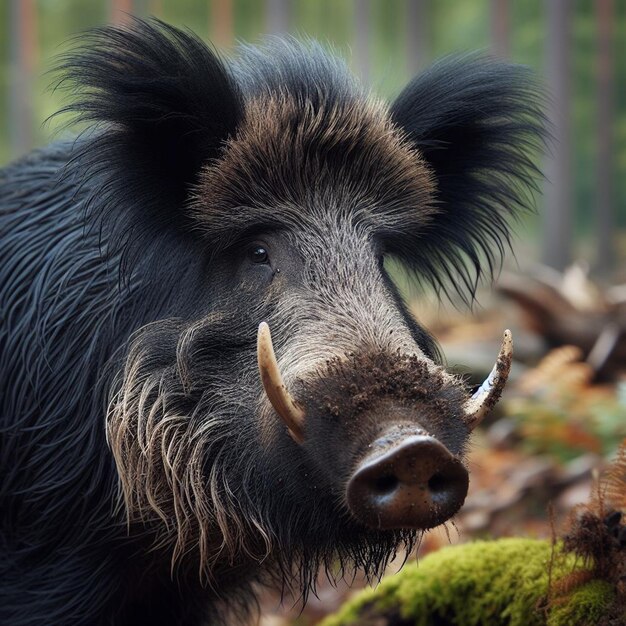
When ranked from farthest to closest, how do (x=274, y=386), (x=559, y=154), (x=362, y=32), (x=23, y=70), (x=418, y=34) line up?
(x=23, y=70), (x=362, y=32), (x=418, y=34), (x=559, y=154), (x=274, y=386)

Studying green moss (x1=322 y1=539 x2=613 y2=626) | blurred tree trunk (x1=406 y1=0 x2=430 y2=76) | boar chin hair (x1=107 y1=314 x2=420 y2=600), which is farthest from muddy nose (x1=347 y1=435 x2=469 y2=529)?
blurred tree trunk (x1=406 y1=0 x2=430 y2=76)

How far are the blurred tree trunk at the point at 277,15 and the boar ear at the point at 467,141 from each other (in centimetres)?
1395

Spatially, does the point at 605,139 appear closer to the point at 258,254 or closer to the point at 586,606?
the point at 258,254

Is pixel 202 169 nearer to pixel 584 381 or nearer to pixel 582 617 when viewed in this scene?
pixel 582 617

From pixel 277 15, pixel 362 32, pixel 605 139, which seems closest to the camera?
pixel 605 139

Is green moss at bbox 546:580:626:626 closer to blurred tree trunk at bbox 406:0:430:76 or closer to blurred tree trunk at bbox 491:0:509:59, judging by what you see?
blurred tree trunk at bbox 491:0:509:59

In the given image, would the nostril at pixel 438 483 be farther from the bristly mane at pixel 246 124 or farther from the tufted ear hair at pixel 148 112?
the tufted ear hair at pixel 148 112

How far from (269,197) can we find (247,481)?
1.10 meters

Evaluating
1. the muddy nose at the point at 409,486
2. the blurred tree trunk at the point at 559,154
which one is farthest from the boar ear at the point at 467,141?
the blurred tree trunk at the point at 559,154

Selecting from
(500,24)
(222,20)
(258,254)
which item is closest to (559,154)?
(500,24)

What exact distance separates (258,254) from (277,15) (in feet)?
49.6

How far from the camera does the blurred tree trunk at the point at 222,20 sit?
18.6 meters

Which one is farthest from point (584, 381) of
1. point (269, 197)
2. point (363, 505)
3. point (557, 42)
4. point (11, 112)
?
point (11, 112)

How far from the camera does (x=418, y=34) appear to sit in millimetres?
18469
